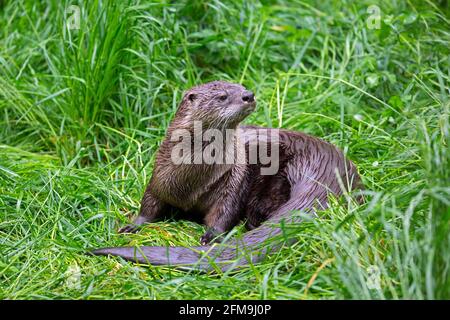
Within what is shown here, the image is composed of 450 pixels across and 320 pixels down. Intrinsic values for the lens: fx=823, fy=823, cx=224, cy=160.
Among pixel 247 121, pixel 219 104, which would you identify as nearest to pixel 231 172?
pixel 219 104

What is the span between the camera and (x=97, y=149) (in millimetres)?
3820

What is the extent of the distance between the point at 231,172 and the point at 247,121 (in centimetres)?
75

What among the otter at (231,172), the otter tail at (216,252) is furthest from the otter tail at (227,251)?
the otter at (231,172)

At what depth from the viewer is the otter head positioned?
314 cm

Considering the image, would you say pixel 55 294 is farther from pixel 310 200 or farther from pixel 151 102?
pixel 151 102

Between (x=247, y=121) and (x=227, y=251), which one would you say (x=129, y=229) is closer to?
(x=227, y=251)

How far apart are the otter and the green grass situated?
0.11 meters

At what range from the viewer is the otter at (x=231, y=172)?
3119 millimetres

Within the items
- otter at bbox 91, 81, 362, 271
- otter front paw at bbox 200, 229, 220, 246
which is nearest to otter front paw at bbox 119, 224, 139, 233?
otter at bbox 91, 81, 362, 271

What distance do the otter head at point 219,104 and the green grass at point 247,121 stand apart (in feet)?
1.46

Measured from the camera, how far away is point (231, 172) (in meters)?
3.24

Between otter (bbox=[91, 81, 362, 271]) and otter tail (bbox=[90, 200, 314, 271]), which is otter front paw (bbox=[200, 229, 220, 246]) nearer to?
otter (bbox=[91, 81, 362, 271])
